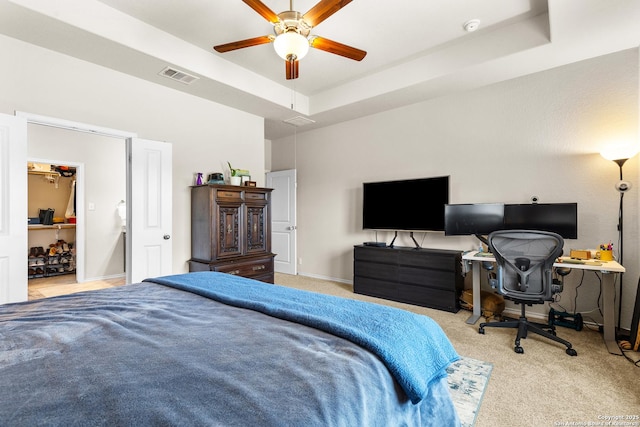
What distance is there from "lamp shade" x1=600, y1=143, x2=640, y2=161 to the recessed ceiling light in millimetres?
1734

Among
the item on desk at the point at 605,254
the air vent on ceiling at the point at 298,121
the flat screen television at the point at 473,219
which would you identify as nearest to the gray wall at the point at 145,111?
the air vent on ceiling at the point at 298,121

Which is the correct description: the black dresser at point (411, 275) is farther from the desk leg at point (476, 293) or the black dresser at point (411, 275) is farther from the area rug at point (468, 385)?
the area rug at point (468, 385)

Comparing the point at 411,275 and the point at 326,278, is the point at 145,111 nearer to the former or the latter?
the point at 326,278

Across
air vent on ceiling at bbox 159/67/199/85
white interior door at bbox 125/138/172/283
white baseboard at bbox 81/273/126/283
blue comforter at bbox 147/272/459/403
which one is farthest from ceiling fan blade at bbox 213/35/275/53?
white baseboard at bbox 81/273/126/283

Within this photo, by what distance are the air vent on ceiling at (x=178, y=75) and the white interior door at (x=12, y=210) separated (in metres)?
1.35

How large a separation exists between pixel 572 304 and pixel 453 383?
2106 millimetres

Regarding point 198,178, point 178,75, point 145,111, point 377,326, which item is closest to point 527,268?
point 377,326

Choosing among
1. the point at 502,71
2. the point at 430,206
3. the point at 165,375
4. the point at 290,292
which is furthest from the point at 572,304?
the point at 165,375

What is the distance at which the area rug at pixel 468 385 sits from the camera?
1821 mm

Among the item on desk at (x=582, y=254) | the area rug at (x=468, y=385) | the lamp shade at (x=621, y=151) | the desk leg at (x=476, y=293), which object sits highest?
the lamp shade at (x=621, y=151)

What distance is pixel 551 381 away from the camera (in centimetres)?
214

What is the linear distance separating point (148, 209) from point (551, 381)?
13.0 ft

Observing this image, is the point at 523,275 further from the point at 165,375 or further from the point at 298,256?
the point at 298,256

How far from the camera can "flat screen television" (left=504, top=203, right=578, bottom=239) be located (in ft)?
10.0
